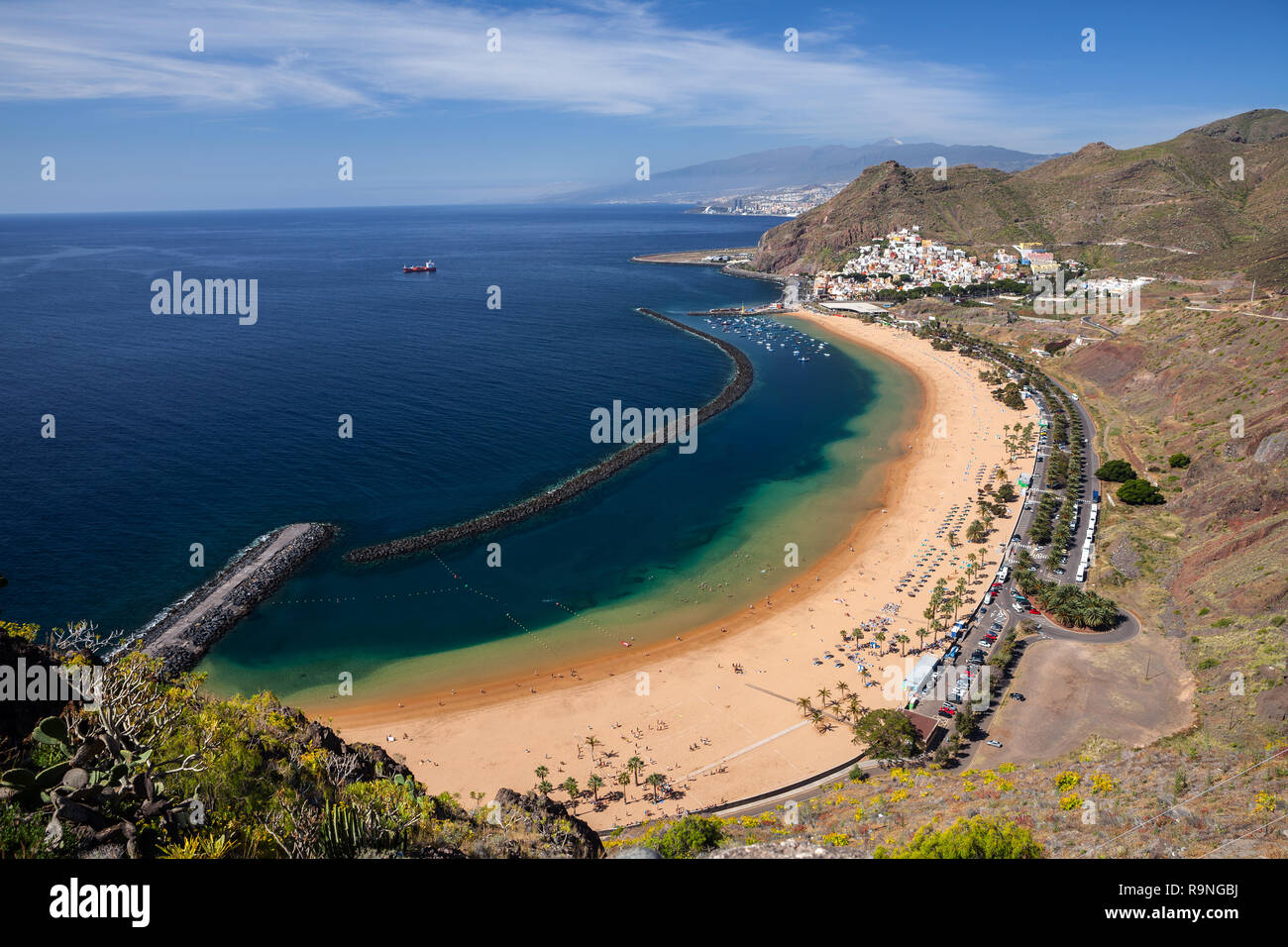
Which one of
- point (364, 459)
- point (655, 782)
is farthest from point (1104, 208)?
point (655, 782)

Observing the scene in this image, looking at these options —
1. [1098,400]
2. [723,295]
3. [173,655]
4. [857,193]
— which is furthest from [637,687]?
[857,193]

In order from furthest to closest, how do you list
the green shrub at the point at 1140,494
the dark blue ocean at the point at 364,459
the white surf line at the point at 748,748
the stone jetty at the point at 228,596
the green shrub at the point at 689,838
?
1. the green shrub at the point at 1140,494
2. the dark blue ocean at the point at 364,459
3. the stone jetty at the point at 228,596
4. the white surf line at the point at 748,748
5. the green shrub at the point at 689,838

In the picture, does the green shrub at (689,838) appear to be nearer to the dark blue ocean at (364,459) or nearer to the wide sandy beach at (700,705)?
the wide sandy beach at (700,705)

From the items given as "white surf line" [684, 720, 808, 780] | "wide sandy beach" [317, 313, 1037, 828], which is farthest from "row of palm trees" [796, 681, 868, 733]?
"white surf line" [684, 720, 808, 780]

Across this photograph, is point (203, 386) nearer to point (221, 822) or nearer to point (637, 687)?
point (637, 687)

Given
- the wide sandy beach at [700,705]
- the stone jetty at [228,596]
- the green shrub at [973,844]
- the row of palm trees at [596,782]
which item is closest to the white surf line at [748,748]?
the wide sandy beach at [700,705]

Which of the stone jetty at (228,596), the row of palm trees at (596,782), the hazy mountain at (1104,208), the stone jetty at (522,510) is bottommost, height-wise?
the row of palm trees at (596,782)

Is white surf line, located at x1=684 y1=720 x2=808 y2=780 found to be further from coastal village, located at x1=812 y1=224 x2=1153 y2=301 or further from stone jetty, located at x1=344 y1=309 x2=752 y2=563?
coastal village, located at x1=812 y1=224 x2=1153 y2=301
